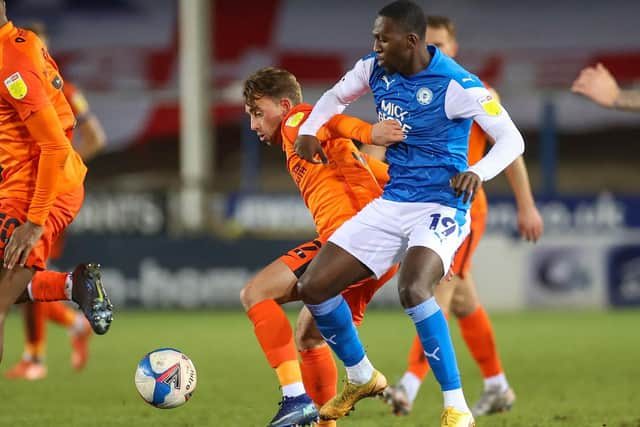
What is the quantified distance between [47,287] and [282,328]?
5.10ft

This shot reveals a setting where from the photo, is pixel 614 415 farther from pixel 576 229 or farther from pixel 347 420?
pixel 576 229

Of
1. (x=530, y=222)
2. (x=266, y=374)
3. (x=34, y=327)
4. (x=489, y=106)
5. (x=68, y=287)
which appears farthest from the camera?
(x=266, y=374)

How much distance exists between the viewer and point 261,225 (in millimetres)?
14945

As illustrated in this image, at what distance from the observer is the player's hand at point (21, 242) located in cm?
521

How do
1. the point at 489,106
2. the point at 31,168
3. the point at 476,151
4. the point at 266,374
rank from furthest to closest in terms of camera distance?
the point at 266,374 → the point at 476,151 → the point at 31,168 → the point at 489,106

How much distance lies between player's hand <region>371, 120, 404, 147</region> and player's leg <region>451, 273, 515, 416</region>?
1.76 metres

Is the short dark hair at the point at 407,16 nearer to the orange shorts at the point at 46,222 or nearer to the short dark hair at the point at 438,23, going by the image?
the short dark hair at the point at 438,23

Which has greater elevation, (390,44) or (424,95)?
(390,44)

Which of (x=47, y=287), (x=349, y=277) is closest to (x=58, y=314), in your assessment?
(x=47, y=287)

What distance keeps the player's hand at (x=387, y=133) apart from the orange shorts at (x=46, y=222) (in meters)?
1.66

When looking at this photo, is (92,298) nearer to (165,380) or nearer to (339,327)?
(165,380)

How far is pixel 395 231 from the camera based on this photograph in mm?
4934

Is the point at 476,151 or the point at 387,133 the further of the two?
the point at 476,151

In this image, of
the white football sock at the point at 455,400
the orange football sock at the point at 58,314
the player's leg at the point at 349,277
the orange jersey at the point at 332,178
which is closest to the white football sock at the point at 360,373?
the player's leg at the point at 349,277
